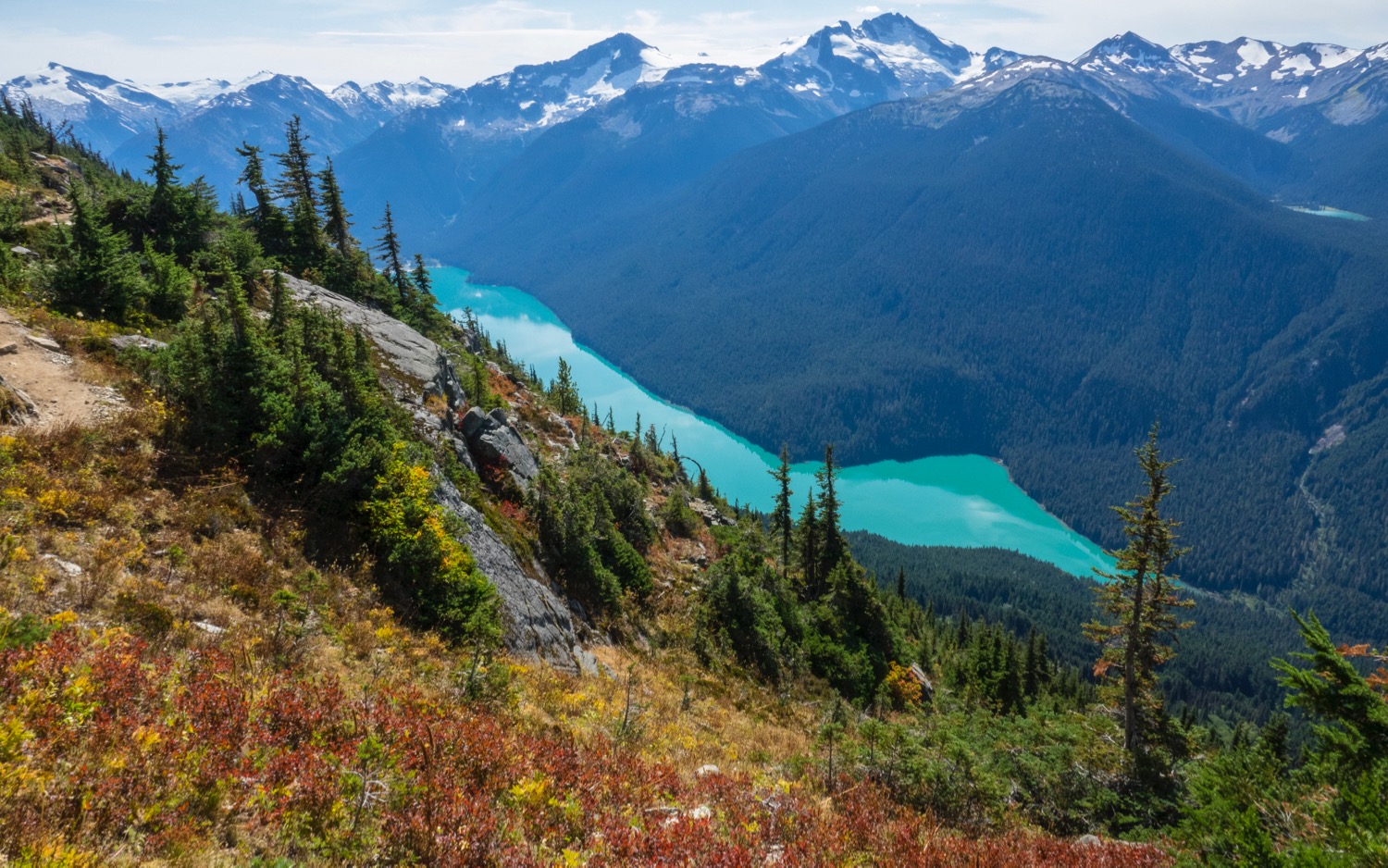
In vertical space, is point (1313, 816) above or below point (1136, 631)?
above

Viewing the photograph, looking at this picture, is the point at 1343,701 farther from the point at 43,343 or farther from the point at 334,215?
the point at 334,215

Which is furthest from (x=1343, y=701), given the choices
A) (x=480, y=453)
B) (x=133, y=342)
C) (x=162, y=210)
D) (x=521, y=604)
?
(x=162, y=210)

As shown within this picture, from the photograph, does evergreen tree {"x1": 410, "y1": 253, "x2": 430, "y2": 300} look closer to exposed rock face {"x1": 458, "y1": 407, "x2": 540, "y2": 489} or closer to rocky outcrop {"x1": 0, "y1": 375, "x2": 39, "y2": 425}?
exposed rock face {"x1": 458, "y1": 407, "x2": 540, "y2": 489}

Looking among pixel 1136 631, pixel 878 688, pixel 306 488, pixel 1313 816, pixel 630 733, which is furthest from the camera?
pixel 878 688

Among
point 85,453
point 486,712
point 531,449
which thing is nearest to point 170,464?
point 85,453

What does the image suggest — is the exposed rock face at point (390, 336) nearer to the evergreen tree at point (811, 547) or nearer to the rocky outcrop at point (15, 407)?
the rocky outcrop at point (15, 407)

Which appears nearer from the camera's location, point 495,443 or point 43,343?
point 43,343

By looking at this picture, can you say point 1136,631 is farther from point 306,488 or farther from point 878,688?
point 306,488
